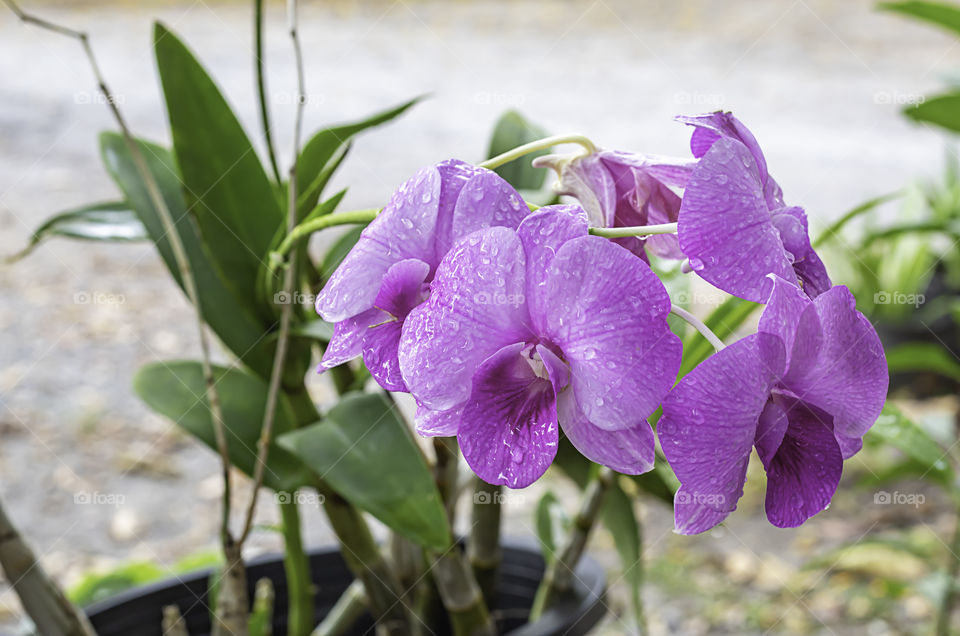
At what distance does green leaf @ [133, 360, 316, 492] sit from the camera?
2.05ft

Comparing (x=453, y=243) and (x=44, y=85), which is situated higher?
(x=453, y=243)

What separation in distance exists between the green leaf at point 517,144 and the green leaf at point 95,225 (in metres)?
0.27

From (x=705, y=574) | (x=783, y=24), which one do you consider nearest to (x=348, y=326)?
(x=705, y=574)

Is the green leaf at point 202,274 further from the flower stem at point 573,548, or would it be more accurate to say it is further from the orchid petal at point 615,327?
the orchid petal at point 615,327

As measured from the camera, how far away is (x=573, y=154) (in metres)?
0.39

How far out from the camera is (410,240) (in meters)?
0.33

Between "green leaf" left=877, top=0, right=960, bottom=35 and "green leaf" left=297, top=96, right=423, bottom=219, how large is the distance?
51 cm

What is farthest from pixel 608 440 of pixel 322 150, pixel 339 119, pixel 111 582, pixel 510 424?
pixel 339 119

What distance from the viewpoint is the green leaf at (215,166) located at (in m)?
0.59

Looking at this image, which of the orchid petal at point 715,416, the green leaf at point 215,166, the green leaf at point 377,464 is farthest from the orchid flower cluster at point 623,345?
the green leaf at point 215,166

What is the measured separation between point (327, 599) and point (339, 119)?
240 centimetres

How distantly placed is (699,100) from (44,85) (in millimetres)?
2729

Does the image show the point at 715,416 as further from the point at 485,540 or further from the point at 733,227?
the point at 485,540

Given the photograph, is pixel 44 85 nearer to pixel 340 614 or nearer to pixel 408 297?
pixel 340 614
